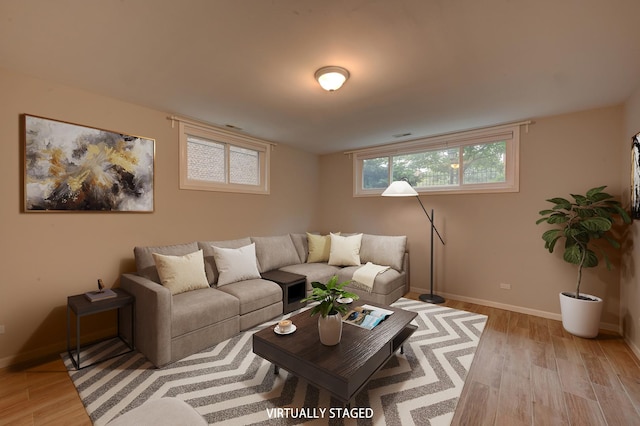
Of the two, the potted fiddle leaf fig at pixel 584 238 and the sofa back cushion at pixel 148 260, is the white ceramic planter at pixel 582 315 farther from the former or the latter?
the sofa back cushion at pixel 148 260

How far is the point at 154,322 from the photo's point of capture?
2.17 meters

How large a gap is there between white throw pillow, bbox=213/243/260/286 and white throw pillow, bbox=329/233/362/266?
1270 millimetres

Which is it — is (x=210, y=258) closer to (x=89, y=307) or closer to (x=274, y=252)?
(x=274, y=252)

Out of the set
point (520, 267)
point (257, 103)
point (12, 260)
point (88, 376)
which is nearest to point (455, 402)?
point (520, 267)

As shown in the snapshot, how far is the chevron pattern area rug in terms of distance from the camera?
1.69 meters

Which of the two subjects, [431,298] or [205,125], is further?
[431,298]

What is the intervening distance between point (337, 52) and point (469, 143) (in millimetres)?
2751

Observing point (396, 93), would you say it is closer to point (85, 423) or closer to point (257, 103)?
point (257, 103)

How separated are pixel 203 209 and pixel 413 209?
10.4 ft

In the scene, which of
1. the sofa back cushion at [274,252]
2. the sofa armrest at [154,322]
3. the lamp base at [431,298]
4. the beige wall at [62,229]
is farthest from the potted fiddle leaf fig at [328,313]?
the lamp base at [431,298]

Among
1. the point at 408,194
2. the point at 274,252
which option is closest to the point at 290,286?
the point at 274,252

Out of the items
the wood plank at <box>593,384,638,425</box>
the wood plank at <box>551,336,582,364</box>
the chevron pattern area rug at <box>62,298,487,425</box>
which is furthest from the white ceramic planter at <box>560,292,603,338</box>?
the chevron pattern area rug at <box>62,298,487,425</box>

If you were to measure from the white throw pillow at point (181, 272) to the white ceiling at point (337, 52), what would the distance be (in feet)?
5.31

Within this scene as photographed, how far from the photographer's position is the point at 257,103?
2.83 m
